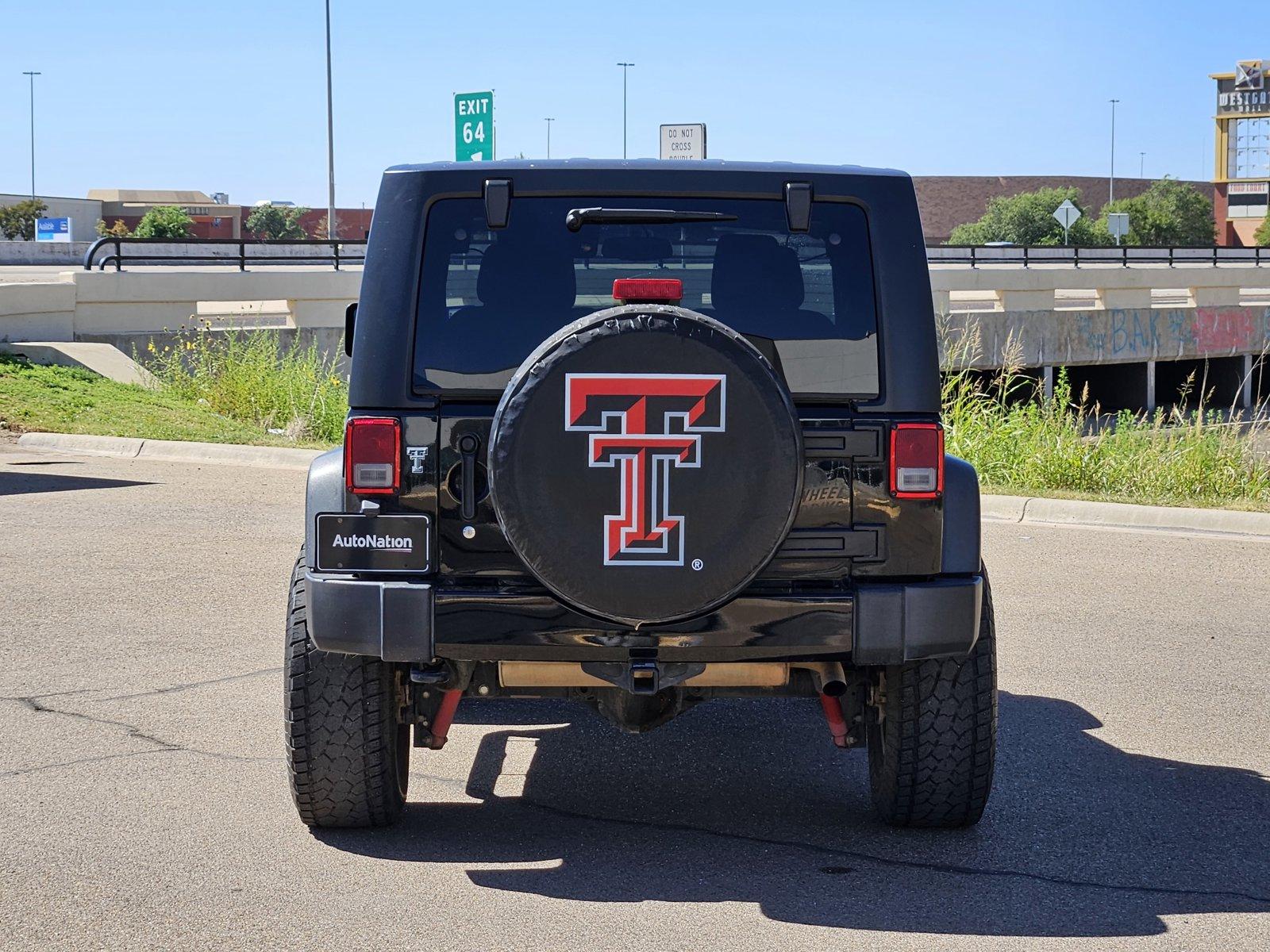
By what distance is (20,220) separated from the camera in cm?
8744

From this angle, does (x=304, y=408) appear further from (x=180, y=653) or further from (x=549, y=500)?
(x=549, y=500)

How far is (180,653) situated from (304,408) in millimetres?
10781

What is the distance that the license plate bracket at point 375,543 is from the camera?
434 cm

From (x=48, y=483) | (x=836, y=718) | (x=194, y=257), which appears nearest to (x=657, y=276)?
(x=836, y=718)

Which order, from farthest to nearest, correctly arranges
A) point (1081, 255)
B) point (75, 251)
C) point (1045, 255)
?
point (75, 251), point (1081, 255), point (1045, 255)

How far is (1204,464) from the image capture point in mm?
13656

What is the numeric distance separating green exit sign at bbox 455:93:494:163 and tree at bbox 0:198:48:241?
73854 millimetres

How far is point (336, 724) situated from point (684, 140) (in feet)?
46.4

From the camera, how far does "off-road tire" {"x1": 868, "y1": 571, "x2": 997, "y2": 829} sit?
184 inches

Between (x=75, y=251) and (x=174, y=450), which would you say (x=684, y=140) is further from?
(x=75, y=251)

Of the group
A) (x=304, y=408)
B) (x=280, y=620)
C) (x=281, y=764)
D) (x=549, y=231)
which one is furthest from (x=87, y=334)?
(x=549, y=231)

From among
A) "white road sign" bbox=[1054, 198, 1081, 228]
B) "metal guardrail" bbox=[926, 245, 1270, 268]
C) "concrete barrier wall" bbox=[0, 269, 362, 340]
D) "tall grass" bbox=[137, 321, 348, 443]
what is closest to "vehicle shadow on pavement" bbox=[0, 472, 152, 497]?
"tall grass" bbox=[137, 321, 348, 443]

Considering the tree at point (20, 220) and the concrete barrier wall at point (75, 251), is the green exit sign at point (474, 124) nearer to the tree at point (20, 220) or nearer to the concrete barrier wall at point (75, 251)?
the concrete barrier wall at point (75, 251)

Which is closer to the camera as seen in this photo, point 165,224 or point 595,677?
point 595,677
